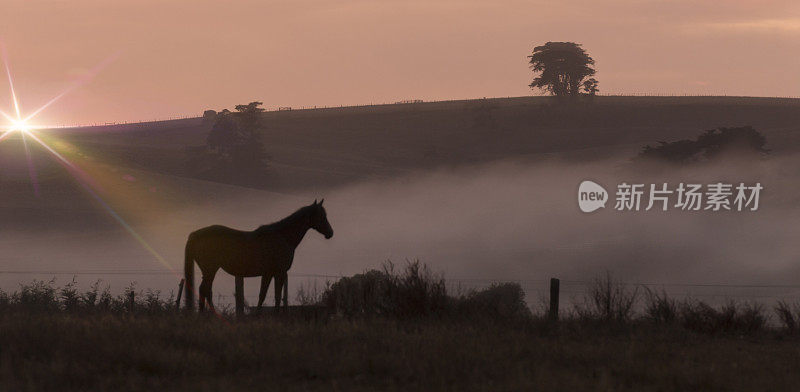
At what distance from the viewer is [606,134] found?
143500 mm

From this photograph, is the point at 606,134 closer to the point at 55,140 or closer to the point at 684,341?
the point at 55,140

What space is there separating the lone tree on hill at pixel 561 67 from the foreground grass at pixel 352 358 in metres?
128

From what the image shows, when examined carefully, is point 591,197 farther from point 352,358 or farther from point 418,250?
point 352,358

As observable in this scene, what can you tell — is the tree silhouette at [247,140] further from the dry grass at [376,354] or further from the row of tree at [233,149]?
the dry grass at [376,354]

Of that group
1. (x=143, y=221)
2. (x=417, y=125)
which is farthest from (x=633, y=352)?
(x=417, y=125)

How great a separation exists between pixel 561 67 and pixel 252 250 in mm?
127514

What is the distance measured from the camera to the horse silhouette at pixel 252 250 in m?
19.3

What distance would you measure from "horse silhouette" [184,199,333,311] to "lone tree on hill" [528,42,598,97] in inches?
4905

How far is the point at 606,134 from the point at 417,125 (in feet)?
91.7

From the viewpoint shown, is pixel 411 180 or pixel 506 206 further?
pixel 411 180

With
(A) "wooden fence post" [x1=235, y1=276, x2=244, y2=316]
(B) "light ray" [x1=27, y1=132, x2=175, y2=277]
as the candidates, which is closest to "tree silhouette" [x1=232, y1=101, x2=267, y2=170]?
(B) "light ray" [x1=27, y1=132, x2=175, y2=277]

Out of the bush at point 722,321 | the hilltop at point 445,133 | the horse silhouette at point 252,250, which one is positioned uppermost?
the hilltop at point 445,133

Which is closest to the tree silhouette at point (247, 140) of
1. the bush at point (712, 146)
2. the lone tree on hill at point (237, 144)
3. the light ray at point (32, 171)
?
the lone tree on hill at point (237, 144)

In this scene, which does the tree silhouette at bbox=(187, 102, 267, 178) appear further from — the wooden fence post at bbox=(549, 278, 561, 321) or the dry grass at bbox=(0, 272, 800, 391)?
the dry grass at bbox=(0, 272, 800, 391)
